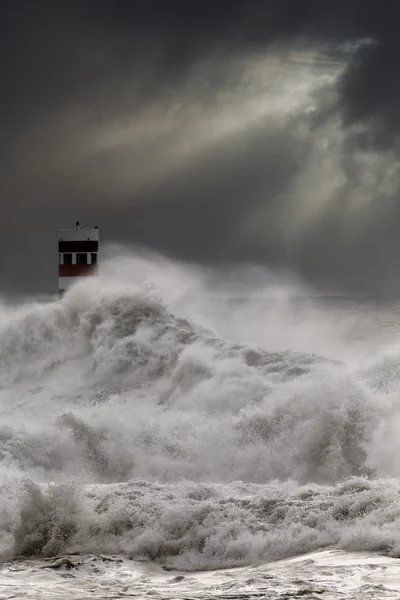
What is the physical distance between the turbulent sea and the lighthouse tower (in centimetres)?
67

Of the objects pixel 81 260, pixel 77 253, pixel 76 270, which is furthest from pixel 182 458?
pixel 77 253

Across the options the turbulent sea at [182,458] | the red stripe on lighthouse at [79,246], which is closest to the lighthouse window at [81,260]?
the red stripe on lighthouse at [79,246]

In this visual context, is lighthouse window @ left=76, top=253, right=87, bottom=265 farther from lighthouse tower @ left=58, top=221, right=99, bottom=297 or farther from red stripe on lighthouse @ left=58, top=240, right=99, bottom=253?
red stripe on lighthouse @ left=58, top=240, right=99, bottom=253

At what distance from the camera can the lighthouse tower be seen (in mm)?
18781

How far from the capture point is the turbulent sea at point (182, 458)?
5.97 metres

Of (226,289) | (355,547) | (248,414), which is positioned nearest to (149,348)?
(248,414)

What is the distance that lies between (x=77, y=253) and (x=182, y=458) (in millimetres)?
9793

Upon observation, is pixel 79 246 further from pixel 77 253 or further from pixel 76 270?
pixel 76 270

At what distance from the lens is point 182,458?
1013 cm

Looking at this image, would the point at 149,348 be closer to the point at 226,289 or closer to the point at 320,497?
the point at 320,497

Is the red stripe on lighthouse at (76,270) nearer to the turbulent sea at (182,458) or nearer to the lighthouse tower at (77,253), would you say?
the lighthouse tower at (77,253)

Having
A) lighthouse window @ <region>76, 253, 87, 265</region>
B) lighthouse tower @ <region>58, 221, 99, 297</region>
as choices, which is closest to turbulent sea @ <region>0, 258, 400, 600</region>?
lighthouse tower @ <region>58, 221, 99, 297</region>

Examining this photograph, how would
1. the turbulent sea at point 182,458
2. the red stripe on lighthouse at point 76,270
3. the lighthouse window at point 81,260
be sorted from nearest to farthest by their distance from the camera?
the turbulent sea at point 182,458 → the red stripe on lighthouse at point 76,270 → the lighthouse window at point 81,260

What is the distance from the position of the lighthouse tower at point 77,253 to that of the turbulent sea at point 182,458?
667 millimetres
